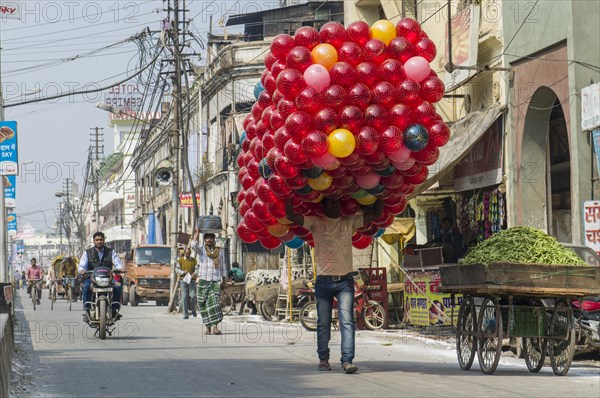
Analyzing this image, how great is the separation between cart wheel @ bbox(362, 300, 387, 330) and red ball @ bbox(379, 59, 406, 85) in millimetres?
10519

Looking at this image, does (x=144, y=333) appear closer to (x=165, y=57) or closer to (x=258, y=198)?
(x=258, y=198)

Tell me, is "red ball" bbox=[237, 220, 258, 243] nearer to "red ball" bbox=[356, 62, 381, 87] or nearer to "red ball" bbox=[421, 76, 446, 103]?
"red ball" bbox=[356, 62, 381, 87]

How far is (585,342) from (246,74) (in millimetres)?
35085

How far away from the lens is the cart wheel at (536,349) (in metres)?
12.8

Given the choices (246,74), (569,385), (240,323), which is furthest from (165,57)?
(569,385)

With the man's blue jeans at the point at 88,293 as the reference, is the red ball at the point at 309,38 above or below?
above

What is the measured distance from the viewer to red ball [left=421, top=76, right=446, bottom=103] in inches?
480

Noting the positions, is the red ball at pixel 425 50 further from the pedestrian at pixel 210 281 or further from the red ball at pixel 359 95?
the pedestrian at pixel 210 281

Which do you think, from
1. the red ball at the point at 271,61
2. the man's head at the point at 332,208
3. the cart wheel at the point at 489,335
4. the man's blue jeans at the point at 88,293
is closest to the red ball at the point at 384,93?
the red ball at the point at 271,61

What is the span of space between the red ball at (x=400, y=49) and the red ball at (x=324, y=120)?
105cm

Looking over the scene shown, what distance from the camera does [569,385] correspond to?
1150 cm

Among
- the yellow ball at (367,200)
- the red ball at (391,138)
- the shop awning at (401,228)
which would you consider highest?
the red ball at (391,138)

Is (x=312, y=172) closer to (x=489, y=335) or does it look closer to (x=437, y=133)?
(x=437, y=133)

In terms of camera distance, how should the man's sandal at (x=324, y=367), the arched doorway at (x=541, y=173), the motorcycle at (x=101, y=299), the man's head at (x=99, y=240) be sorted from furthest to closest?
the arched doorway at (x=541, y=173) → the man's head at (x=99, y=240) → the motorcycle at (x=101, y=299) → the man's sandal at (x=324, y=367)
